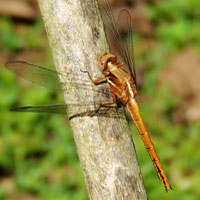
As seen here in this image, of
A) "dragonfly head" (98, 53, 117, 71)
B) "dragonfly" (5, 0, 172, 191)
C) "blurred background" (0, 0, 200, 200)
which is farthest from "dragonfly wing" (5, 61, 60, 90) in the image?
"blurred background" (0, 0, 200, 200)

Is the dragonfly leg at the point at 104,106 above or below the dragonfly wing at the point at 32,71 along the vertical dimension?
below

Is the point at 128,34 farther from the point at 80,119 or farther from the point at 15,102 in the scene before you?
the point at 15,102

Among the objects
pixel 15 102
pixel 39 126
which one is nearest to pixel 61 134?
pixel 39 126

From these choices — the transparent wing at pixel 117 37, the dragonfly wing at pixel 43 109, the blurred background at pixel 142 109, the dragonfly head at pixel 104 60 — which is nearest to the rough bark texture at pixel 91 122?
the dragonfly head at pixel 104 60

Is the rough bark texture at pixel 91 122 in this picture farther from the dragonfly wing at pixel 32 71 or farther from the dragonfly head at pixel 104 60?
the dragonfly wing at pixel 32 71

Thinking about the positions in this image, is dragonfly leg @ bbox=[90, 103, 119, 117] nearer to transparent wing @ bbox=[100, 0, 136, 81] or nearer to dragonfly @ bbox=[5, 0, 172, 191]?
dragonfly @ bbox=[5, 0, 172, 191]

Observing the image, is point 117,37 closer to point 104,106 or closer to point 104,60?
point 104,60

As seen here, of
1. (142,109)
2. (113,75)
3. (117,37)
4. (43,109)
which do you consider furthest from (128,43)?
(142,109)
